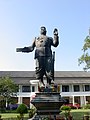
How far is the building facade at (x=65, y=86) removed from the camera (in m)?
49.0

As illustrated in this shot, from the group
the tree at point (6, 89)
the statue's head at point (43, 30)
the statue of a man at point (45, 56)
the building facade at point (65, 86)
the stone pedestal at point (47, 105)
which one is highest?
the statue's head at point (43, 30)

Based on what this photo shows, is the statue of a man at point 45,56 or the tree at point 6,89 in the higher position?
the statue of a man at point 45,56

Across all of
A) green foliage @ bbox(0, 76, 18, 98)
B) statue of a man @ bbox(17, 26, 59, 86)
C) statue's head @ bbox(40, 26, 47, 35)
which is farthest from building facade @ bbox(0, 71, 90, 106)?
statue of a man @ bbox(17, 26, 59, 86)

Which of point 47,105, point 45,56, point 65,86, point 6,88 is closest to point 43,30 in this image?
point 45,56

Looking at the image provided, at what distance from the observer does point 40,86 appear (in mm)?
12188

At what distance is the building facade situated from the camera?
49.0 meters

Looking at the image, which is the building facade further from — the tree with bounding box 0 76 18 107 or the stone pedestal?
the stone pedestal

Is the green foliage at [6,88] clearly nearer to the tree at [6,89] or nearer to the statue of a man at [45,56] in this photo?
the tree at [6,89]

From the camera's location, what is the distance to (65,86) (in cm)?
5112

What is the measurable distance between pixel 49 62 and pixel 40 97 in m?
1.73

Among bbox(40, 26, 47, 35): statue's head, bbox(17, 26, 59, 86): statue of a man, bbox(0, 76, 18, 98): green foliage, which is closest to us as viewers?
bbox(17, 26, 59, 86): statue of a man

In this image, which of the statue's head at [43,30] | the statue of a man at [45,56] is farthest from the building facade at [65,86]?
the statue of a man at [45,56]

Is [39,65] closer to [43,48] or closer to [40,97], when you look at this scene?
[43,48]

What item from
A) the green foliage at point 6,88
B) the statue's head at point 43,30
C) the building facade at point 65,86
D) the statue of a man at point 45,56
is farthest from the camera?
the building facade at point 65,86
